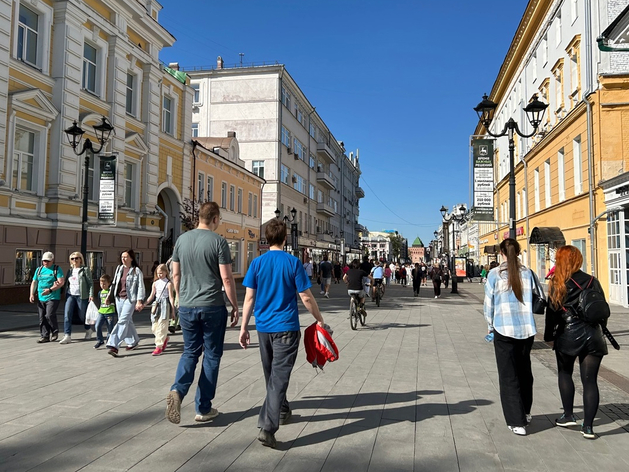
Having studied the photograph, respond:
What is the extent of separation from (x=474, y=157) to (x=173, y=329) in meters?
8.24

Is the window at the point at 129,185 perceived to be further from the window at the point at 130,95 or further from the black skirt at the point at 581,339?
the black skirt at the point at 581,339

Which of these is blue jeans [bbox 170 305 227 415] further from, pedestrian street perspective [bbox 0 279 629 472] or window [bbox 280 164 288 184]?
window [bbox 280 164 288 184]

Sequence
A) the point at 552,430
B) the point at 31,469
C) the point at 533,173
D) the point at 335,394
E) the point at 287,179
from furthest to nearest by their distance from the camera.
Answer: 1. the point at 287,179
2. the point at 533,173
3. the point at 335,394
4. the point at 552,430
5. the point at 31,469

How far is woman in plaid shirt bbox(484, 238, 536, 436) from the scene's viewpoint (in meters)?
4.32

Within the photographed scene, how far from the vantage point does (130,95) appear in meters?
22.1

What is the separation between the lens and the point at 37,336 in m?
9.82

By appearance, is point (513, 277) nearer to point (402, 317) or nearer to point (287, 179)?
point (402, 317)

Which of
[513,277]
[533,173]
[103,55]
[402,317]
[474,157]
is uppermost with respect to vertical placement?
[103,55]

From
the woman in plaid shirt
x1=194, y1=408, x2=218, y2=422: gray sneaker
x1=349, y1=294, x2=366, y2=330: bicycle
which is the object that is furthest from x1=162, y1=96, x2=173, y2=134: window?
the woman in plaid shirt

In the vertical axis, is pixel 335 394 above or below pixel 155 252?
below

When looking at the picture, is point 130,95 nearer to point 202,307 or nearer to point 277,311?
point 202,307

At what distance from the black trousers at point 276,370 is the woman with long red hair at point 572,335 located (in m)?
2.38

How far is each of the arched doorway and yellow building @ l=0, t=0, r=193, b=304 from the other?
1.11 ft

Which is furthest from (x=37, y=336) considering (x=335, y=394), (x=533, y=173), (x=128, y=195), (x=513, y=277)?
(x=533, y=173)
